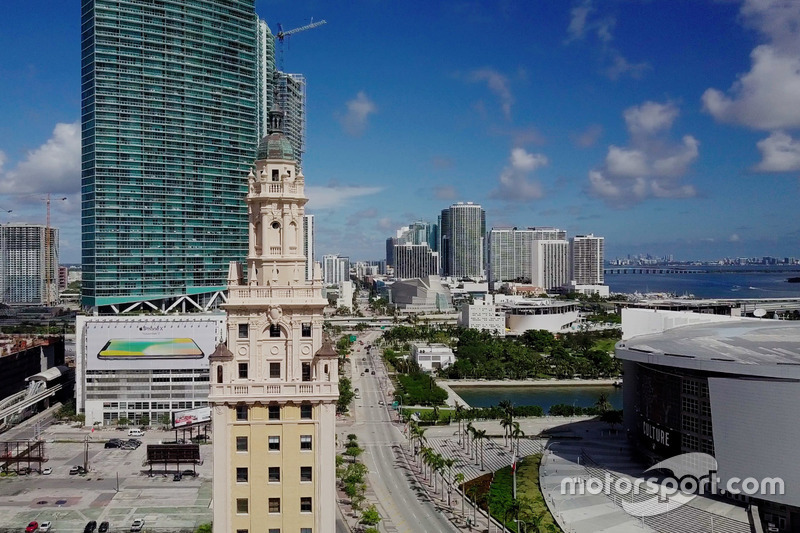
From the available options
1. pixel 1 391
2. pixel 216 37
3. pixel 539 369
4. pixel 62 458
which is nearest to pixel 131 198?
pixel 216 37

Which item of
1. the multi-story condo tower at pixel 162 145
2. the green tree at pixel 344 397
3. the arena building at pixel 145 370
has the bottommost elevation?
the green tree at pixel 344 397

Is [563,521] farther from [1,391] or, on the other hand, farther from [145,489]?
[1,391]

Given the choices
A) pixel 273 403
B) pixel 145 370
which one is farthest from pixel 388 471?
pixel 273 403

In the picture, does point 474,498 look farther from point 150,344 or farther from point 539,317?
point 539,317

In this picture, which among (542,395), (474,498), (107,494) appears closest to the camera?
(474,498)

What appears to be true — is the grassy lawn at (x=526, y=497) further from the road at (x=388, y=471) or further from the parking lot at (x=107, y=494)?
the parking lot at (x=107, y=494)

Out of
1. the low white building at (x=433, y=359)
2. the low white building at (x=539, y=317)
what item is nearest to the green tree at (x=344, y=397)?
the low white building at (x=433, y=359)
